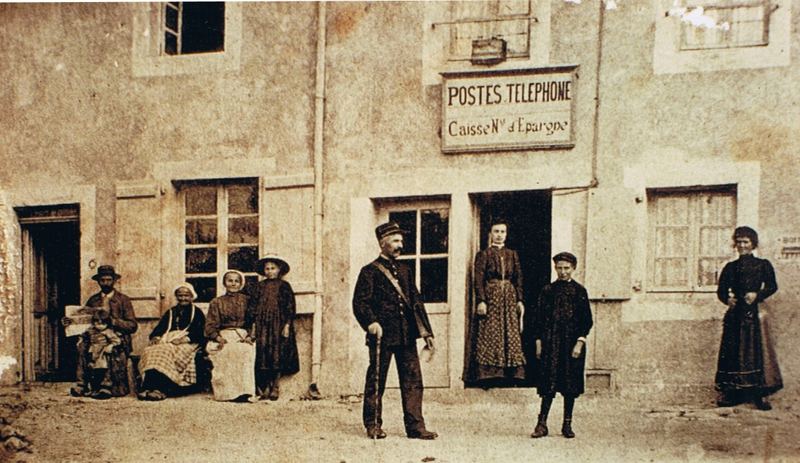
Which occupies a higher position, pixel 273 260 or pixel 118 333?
pixel 273 260

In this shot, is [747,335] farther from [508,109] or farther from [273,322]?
[273,322]

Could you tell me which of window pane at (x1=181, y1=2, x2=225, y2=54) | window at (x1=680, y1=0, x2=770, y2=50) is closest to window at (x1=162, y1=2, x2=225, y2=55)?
window pane at (x1=181, y1=2, x2=225, y2=54)

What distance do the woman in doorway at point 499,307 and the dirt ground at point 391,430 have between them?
11 centimetres

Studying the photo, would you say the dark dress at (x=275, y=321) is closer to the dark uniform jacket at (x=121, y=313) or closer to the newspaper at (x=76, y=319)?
the dark uniform jacket at (x=121, y=313)

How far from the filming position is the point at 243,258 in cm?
382

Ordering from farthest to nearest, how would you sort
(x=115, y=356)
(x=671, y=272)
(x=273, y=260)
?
(x=115, y=356) < (x=273, y=260) < (x=671, y=272)

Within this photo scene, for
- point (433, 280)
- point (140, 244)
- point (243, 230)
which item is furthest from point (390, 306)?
point (140, 244)

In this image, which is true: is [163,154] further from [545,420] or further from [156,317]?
[545,420]

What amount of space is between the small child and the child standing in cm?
168

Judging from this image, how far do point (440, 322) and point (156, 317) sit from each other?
113 cm

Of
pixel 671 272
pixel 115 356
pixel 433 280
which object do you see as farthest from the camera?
pixel 115 356

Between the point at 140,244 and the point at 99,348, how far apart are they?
0.44m

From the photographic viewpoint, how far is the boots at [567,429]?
3.42 meters

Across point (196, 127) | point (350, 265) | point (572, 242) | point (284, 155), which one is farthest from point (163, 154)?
point (572, 242)
